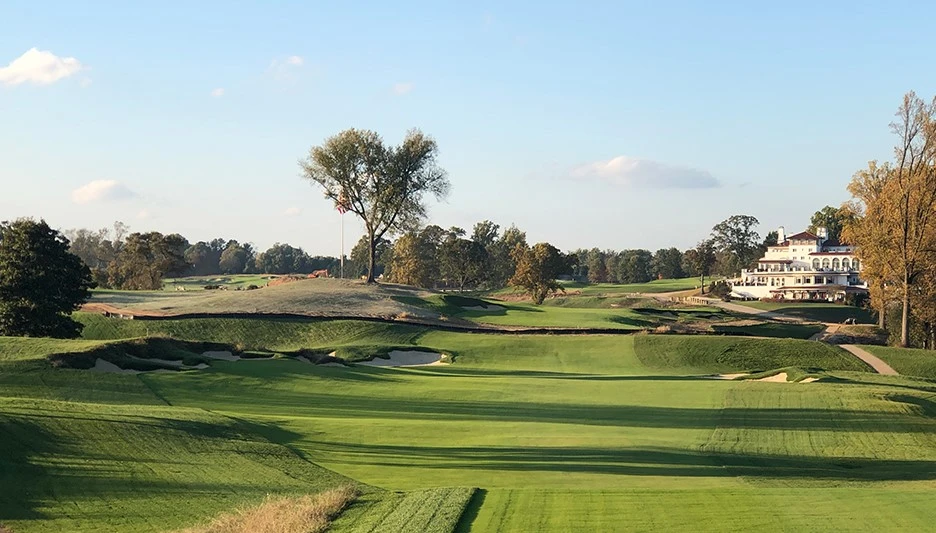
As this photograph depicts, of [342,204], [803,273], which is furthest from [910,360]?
[803,273]

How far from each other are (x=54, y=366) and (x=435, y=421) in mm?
14904

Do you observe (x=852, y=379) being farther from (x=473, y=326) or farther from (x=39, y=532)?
(x=39, y=532)

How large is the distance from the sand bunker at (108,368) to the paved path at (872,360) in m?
37.8

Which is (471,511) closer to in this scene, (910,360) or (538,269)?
(910,360)

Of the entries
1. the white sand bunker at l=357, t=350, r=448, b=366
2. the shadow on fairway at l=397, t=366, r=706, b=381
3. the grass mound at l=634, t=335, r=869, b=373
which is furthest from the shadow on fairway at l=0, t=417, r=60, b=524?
the grass mound at l=634, t=335, r=869, b=373

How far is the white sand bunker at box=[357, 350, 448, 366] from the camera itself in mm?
48500

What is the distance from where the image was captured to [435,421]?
2659 cm

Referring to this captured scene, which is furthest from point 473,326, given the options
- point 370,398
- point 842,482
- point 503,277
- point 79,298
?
point 503,277

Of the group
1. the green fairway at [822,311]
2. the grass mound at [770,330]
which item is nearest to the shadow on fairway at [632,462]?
the grass mound at [770,330]

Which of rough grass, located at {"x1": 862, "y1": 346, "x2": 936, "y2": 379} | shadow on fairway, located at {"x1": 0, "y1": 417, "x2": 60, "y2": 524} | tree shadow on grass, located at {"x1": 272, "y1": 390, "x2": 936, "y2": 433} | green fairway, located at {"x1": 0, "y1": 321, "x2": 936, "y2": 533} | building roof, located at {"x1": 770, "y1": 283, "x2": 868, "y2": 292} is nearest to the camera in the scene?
shadow on fairway, located at {"x1": 0, "y1": 417, "x2": 60, "y2": 524}

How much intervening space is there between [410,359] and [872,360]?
27524 mm

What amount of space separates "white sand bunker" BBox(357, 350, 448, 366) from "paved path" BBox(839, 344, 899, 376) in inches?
963

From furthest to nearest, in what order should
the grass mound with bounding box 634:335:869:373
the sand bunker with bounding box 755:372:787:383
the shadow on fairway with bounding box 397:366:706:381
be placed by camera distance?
the grass mound with bounding box 634:335:869:373 → the shadow on fairway with bounding box 397:366:706:381 → the sand bunker with bounding box 755:372:787:383

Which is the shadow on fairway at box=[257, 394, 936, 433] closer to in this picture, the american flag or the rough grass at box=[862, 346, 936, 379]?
the rough grass at box=[862, 346, 936, 379]
